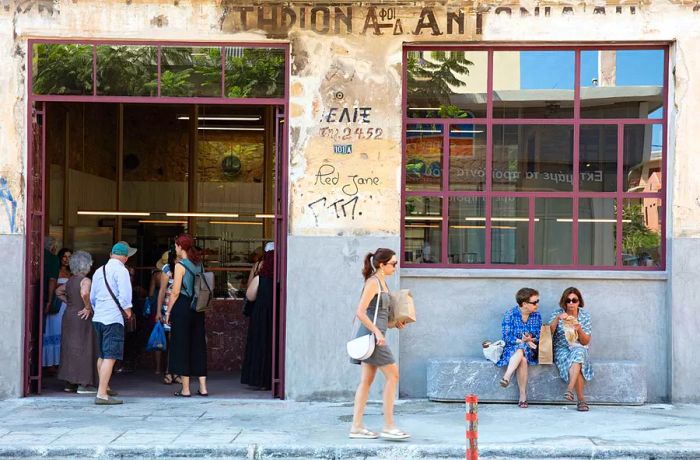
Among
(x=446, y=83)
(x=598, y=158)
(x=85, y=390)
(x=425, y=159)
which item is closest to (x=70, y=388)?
(x=85, y=390)

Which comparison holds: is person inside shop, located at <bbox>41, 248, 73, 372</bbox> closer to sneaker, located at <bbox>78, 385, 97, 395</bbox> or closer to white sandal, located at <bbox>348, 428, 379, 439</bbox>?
sneaker, located at <bbox>78, 385, 97, 395</bbox>

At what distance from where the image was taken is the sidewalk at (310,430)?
29.1 feet

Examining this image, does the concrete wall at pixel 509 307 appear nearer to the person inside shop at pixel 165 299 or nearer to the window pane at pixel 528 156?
the window pane at pixel 528 156

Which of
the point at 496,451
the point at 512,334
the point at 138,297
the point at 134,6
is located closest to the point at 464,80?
the point at 512,334

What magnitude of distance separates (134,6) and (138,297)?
4582mm

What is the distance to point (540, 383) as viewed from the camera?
1136cm

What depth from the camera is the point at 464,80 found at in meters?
11.9

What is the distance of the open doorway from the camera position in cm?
1418

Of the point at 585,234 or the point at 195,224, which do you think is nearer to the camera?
the point at 585,234

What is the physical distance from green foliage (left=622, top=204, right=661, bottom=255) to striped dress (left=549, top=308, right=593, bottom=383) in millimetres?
1062

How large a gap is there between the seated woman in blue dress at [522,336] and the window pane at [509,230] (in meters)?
0.65

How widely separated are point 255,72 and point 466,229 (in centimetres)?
305

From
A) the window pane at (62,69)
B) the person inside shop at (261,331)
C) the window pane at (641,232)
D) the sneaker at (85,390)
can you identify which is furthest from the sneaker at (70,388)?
the window pane at (641,232)

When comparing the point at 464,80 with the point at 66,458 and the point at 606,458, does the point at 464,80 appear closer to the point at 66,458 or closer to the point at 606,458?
the point at 606,458
